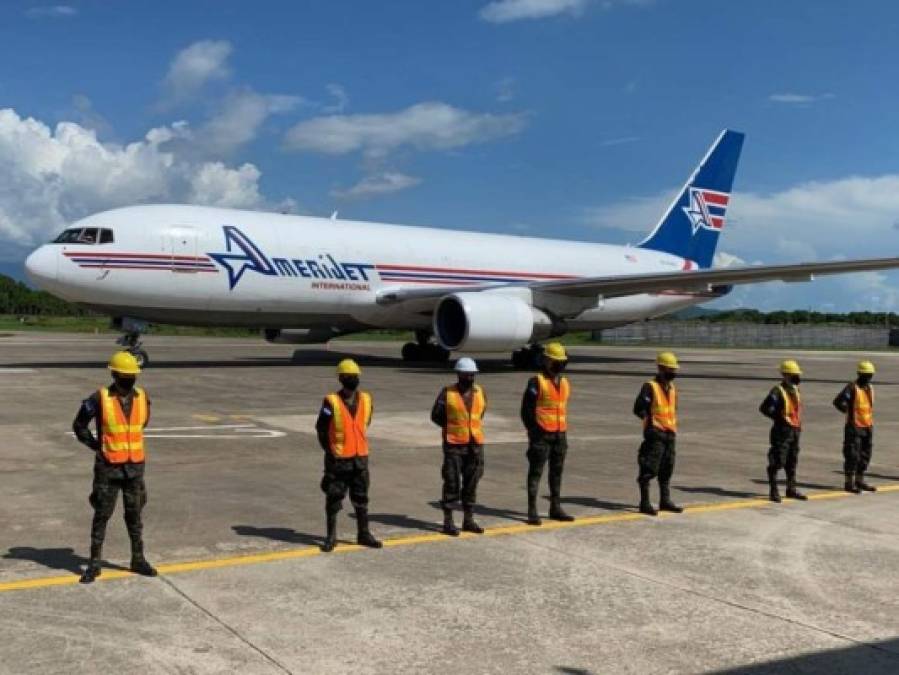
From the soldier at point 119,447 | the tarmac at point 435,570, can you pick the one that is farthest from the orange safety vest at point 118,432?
the tarmac at point 435,570

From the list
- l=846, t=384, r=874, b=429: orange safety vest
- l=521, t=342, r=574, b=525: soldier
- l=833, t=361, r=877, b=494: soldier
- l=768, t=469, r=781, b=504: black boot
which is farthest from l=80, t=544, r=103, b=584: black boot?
l=846, t=384, r=874, b=429: orange safety vest

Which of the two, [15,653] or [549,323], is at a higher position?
[549,323]

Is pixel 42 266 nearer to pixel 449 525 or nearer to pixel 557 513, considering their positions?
pixel 449 525

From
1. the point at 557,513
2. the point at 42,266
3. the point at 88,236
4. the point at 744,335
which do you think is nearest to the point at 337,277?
the point at 88,236

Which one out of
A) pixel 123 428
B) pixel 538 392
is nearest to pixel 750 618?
pixel 538 392

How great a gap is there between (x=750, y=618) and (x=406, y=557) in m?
2.64

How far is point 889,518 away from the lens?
8664mm

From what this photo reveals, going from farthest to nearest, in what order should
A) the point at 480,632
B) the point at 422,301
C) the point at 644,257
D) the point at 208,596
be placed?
the point at 644,257
the point at 422,301
the point at 208,596
the point at 480,632

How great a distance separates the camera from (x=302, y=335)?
2958 centimetres

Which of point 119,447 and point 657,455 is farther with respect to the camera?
point 657,455

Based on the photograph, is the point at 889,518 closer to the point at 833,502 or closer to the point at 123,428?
the point at 833,502

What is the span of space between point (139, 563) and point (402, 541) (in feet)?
7.12

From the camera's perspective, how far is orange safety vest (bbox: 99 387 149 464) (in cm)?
634

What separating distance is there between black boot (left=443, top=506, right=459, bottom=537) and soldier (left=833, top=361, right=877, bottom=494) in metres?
5.23
